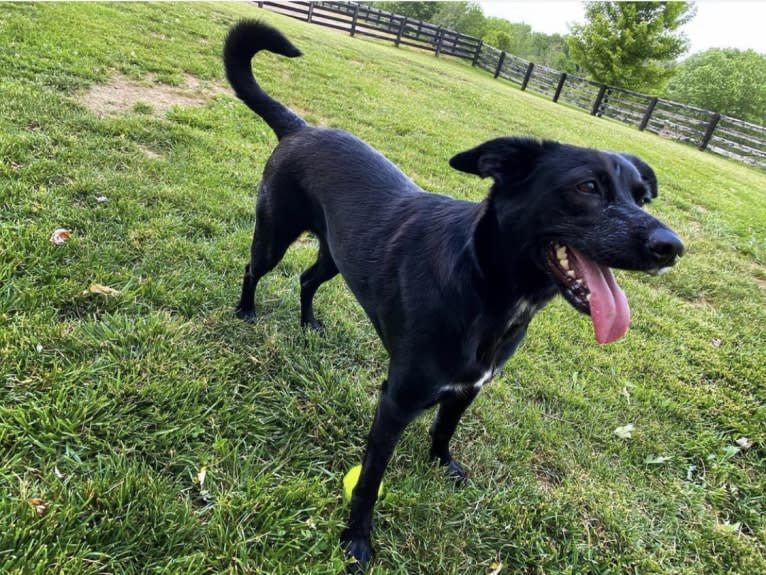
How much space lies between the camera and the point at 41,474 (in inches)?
69.1

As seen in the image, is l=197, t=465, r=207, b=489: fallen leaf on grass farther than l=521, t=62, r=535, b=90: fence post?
No

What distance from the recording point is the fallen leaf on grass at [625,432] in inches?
109

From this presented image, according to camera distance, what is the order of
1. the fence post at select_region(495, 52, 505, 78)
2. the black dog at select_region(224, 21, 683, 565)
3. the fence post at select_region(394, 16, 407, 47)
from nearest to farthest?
the black dog at select_region(224, 21, 683, 565) < the fence post at select_region(394, 16, 407, 47) < the fence post at select_region(495, 52, 505, 78)

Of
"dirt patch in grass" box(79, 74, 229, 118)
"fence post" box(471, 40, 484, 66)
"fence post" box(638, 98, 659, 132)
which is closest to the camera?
"dirt patch in grass" box(79, 74, 229, 118)

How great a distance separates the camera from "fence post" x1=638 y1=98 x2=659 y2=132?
21.5m

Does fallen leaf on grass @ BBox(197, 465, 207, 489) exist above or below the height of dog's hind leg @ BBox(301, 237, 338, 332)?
below

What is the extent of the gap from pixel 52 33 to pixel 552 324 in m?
7.94

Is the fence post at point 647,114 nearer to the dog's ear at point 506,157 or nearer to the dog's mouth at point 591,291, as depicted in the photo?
the dog's ear at point 506,157

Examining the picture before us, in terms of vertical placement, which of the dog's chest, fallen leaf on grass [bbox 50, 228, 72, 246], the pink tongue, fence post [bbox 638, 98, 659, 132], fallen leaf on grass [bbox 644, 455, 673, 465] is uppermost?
fence post [bbox 638, 98, 659, 132]

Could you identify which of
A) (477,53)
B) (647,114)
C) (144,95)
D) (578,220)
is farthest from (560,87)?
(578,220)

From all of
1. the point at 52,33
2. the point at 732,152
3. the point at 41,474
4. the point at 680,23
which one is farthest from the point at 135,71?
the point at 680,23

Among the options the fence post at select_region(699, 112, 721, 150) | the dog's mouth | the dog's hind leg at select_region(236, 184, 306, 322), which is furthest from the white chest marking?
the fence post at select_region(699, 112, 721, 150)

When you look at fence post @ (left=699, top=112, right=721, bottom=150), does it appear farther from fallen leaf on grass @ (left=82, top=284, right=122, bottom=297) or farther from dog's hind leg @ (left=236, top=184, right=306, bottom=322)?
fallen leaf on grass @ (left=82, top=284, right=122, bottom=297)

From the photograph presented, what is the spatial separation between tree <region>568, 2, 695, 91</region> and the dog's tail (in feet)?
108
